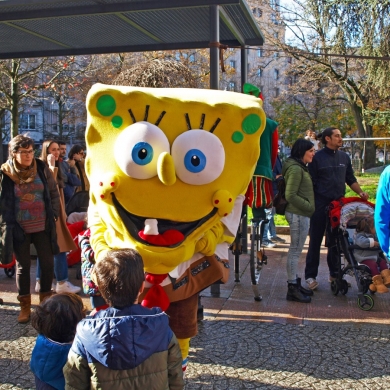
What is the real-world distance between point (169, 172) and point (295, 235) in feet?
9.70

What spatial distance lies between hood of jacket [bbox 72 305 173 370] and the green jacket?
11.4ft

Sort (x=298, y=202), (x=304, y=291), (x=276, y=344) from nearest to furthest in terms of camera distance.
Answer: (x=276, y=344)
(x=298, y=202)
(x=304, y=291)

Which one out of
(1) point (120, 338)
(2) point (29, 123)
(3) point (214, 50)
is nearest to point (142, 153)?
(1) point (120, 338)

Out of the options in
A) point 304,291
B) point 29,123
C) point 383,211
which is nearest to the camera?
point 383,211

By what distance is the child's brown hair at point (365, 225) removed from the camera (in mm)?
5766

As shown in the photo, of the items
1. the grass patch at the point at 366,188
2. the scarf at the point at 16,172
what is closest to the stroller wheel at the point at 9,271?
the scarf at the point at 16,172

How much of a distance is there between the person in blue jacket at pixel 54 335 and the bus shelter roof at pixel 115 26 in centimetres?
354

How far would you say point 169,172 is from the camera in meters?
3.10

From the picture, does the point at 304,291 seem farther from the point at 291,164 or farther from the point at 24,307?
the point at 24,307

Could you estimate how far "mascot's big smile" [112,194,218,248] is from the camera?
3172mm

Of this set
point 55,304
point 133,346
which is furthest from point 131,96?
point 133,346

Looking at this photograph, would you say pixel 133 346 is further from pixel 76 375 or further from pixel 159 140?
pixel 159 140

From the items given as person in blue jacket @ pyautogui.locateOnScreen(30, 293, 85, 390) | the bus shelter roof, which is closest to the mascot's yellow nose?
person in blue jacket @ pyautogui.locateOnScreen(30, 293, 85, 390)

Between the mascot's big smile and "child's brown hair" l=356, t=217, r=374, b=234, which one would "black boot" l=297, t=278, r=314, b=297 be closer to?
"child's brown hair" l=356, t=217, r=374, b=234
